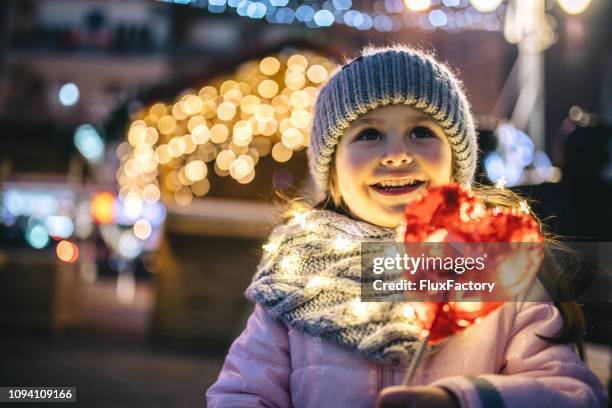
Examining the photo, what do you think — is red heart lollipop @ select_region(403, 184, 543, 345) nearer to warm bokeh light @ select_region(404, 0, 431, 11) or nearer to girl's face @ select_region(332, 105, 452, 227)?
girl's face @ select_region(332, 105, 452, 227)

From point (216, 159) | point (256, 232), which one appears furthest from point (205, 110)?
point (256, 232)

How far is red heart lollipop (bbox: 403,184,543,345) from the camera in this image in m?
1.03

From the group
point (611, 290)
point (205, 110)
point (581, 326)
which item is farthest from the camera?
point (205, 110)

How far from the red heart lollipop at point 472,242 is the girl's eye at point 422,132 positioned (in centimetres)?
38

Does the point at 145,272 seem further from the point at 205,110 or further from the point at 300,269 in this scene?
the point at 300,269

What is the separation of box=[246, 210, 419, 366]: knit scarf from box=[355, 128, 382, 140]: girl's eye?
8.6 inches

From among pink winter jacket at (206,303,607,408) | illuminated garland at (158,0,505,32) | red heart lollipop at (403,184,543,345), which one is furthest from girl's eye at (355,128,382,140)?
illuminated garland at (158,0,505,32)

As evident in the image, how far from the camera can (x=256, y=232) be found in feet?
21.0

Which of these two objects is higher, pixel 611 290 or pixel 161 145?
pixel 161 145

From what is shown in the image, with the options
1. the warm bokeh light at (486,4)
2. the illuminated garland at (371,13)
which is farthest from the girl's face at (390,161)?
the warm bokeh light at (486,4)

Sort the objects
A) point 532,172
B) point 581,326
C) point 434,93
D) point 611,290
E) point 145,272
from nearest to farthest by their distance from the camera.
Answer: point 581,326 → point 434,93 → point 611,290 → point 532,172 → point 145,272

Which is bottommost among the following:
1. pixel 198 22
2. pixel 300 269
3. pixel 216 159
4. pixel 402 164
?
pixel 300 269

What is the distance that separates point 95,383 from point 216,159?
2.70 m

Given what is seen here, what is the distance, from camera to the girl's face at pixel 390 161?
1379mm
